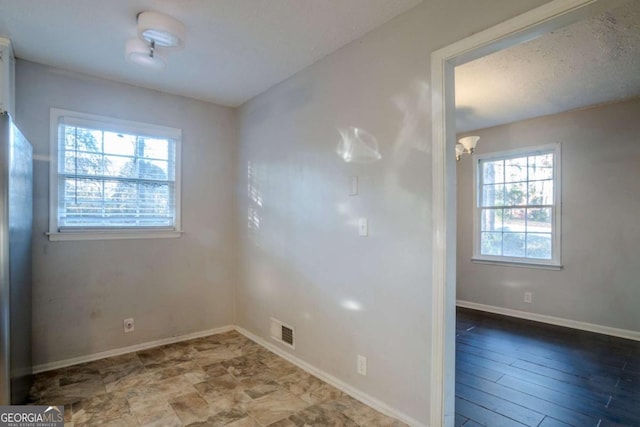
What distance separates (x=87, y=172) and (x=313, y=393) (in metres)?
2.70

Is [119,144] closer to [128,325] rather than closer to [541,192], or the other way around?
[128,325]

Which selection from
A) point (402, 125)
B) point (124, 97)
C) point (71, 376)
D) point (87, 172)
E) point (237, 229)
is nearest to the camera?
point (402, 125)

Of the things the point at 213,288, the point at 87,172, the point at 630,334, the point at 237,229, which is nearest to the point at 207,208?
the point at 237,229

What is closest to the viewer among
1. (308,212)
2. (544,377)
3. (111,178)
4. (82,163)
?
(544,377)

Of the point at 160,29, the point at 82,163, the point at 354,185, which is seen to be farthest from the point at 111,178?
the point at 354,185

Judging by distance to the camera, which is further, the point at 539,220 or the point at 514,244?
the point at 514,244

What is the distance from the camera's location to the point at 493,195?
4762 mm

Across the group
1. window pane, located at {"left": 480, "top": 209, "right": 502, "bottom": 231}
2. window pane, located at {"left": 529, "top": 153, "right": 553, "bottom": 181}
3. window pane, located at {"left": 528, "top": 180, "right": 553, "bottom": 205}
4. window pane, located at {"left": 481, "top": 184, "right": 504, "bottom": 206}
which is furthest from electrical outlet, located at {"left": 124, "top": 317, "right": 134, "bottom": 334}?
window pane, located at {"left": 529, "top": 153, "right": 553, "bottom": 181}

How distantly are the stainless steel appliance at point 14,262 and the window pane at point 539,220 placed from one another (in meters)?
5.15

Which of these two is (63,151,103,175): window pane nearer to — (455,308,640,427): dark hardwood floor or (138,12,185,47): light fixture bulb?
(138,12,185,47): light fixture bulb

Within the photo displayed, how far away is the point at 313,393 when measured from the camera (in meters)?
2.44

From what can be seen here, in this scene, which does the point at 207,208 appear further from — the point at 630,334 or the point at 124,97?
the point at 630,334

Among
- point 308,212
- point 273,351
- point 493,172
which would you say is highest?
point 493,172
